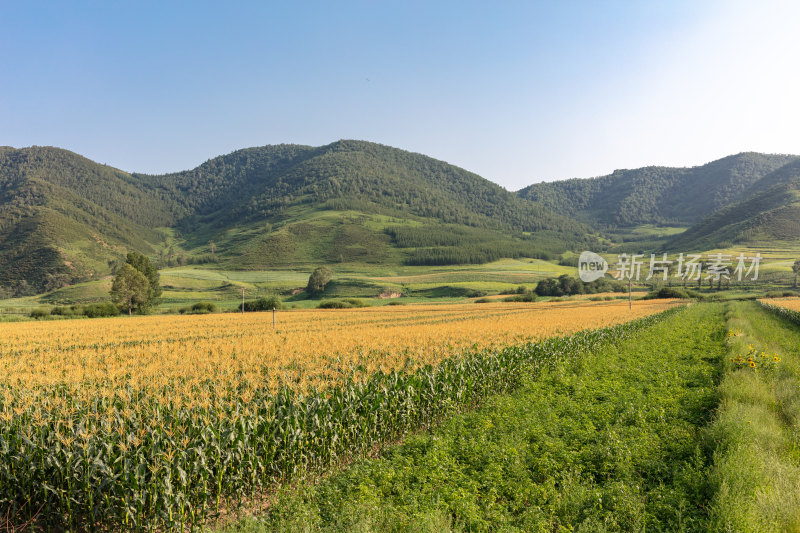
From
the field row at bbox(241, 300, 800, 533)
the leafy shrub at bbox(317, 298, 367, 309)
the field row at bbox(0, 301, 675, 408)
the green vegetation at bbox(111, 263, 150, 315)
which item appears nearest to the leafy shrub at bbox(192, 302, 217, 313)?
the green vegetation at bbox(111, 263, 150, 315)

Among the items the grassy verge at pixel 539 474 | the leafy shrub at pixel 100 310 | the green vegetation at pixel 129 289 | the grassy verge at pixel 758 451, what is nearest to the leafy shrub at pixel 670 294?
the grassy verge at pixel 758 451

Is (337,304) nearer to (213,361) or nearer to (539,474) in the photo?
(213,361)

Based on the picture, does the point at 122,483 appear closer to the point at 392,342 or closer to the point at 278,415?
the point at 278,415

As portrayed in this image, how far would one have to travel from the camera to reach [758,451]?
361 inches

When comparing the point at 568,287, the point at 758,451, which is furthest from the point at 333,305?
the point at 758,451

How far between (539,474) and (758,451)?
4810 millimetres

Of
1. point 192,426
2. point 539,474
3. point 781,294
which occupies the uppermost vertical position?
point 781,294

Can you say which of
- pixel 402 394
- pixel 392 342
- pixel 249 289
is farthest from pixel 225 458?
pixel 249 289

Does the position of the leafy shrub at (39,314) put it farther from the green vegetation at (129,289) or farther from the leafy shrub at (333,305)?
the leafy shrub at (333,305)

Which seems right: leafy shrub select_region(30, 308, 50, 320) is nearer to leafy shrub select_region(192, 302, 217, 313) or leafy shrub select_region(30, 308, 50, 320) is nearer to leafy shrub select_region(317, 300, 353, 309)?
leafy shrub select_region(192, 302, 217, 313)

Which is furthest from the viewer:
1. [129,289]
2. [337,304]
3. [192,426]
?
[337,304]

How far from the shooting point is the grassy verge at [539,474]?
748 cm

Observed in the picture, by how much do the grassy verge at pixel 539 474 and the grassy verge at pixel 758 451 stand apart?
1.78 ft

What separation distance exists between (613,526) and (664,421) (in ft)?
21.7
